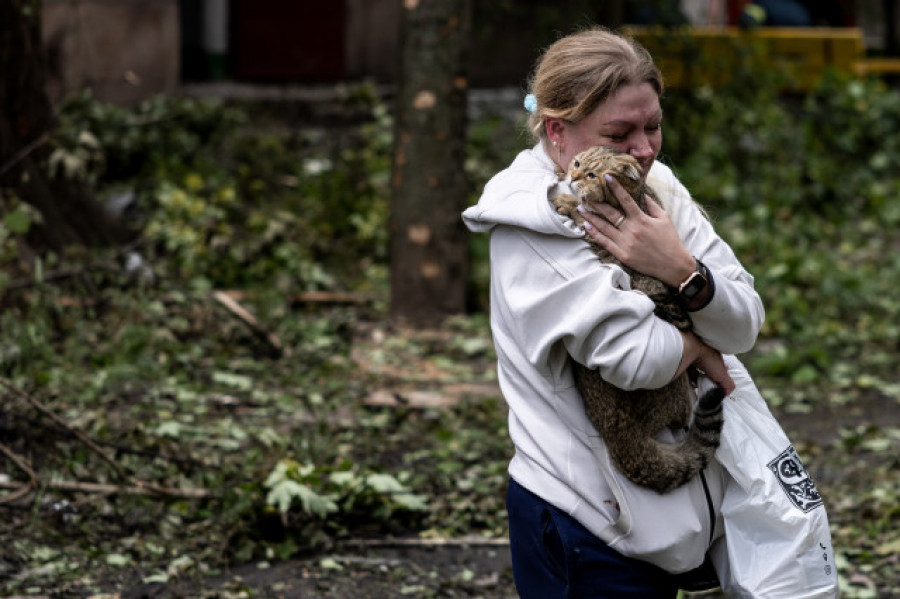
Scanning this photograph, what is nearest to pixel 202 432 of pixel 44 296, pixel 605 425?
pixel 44 296

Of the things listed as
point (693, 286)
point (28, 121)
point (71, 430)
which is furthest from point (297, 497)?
point (28, 121)

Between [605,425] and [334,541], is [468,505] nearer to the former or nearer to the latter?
[334,541]

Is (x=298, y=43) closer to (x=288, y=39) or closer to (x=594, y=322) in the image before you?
(x=288, y=39)

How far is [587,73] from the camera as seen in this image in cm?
250

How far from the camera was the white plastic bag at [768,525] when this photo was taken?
2.52m

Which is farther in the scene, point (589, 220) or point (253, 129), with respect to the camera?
point (253, 129)

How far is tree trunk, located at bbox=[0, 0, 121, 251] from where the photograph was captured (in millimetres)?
7719

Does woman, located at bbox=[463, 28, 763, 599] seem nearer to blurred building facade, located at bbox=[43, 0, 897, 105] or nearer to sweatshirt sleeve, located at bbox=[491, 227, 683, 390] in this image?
sweatshirt sleeve, located at bbox=[491, 227, 683, 390]

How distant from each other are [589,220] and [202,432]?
3847 millimetres

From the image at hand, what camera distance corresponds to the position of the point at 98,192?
9820 millimetres

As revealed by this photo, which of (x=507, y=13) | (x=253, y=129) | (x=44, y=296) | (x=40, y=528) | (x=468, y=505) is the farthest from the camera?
(x=507, y=13)

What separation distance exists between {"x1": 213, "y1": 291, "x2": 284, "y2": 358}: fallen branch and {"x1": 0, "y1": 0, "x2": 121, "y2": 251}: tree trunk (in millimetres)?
1441

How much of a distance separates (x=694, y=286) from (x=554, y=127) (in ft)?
1.57

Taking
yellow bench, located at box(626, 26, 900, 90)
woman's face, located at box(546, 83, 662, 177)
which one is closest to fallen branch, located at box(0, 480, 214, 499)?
woman's face, located at box(546, 83, 662, 177)
